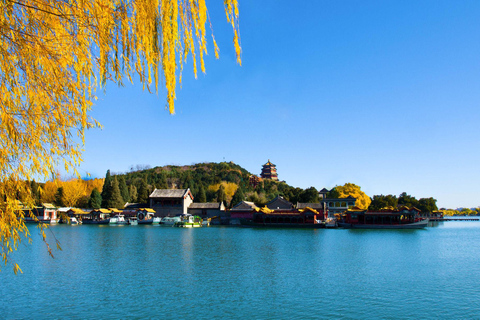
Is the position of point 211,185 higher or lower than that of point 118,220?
higher

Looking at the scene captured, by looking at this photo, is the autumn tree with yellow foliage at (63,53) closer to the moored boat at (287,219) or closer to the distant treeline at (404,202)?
the moored boat at (287,219)

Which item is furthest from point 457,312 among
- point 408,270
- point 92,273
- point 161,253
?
point 161,253

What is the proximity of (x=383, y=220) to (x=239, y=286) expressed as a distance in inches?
2460

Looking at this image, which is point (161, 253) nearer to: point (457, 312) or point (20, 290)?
point (20, 290)

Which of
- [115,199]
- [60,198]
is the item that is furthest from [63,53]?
[60,198]

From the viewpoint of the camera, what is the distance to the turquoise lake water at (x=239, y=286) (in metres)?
15.0

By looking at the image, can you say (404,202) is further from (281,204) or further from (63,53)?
(63,53)

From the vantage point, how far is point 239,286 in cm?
1927

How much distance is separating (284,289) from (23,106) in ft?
52.8

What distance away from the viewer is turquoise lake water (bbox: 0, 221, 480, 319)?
15.0 metres

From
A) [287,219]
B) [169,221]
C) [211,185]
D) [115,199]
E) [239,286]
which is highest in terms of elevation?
[211,185]

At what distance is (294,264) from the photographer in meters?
26.2

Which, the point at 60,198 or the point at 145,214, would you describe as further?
the point at 60,198

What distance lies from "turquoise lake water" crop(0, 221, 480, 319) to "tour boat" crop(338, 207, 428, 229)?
41.8 meters
